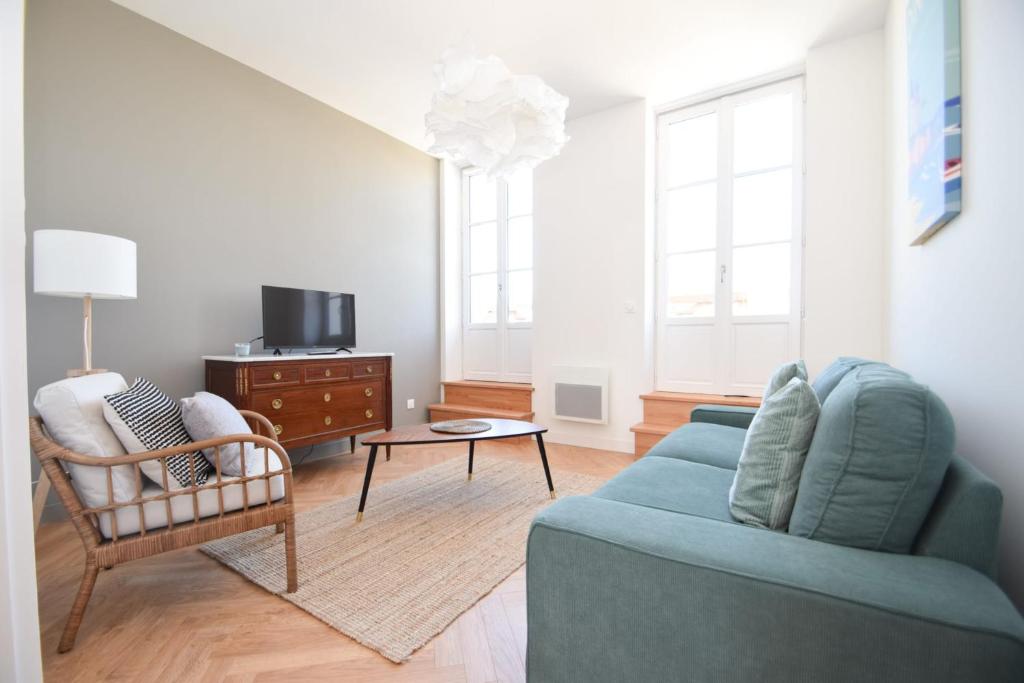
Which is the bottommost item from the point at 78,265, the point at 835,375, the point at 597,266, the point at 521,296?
the point at 835,375

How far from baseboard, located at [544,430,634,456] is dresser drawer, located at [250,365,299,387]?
2.39 m

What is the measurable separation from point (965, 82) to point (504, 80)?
5.11ft

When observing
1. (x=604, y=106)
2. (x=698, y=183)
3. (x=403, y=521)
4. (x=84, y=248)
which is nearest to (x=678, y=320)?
(x=698, y=183)

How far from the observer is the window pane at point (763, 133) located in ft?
11.9

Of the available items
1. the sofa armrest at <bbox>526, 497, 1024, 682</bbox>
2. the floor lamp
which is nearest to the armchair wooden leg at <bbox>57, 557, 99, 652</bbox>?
the floor lamp

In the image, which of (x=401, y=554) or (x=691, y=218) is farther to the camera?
(x=691, y=218)

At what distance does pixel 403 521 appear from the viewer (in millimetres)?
2459

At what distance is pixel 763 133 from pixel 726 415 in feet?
8.25

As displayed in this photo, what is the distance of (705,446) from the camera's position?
2.10 metres

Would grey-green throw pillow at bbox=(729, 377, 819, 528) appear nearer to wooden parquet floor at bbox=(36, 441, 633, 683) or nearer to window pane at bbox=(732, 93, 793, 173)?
wooden parquet floor at bbox=(36, 441, 633, 683)

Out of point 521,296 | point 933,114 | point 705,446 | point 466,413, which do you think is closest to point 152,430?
point 705,446

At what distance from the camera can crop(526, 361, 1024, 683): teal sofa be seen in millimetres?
717

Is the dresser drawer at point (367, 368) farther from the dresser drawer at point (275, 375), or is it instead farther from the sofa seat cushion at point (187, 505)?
the sofa seat cushion at point (187, 505)

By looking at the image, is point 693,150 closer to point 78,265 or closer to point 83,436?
point 78,265
